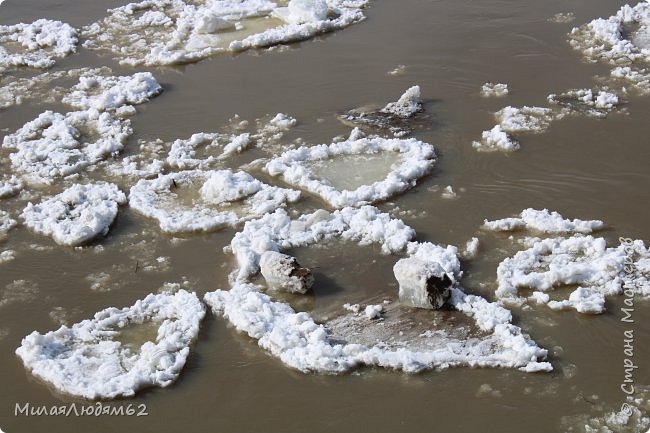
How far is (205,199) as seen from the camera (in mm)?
6480

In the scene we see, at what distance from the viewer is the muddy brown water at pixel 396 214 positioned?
446cm

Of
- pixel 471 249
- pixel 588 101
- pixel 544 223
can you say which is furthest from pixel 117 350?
pixel 588 101

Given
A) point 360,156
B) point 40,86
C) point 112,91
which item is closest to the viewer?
point 360,156

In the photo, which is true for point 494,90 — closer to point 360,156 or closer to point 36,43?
point 360,156

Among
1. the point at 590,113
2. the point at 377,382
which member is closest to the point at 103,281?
the point at 377,382

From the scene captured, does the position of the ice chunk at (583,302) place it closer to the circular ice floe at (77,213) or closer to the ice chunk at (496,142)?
the ice chunk at (496,142)

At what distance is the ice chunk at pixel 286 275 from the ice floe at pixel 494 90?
11.7 feet

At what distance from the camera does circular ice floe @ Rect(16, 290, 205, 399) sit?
4660 millimetres

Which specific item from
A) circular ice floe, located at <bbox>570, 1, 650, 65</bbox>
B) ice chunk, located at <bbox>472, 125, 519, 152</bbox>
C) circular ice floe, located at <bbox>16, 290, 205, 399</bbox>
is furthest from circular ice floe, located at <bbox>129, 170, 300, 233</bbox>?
circular ice floe, located at <bbox>570, 1, 650, 65</bbox>

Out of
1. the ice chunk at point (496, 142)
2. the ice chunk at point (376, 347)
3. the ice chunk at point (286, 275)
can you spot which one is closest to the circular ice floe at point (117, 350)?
the ice chunk at point (376, 347)

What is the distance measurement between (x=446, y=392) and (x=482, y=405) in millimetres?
231

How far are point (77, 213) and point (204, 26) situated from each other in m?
4.25

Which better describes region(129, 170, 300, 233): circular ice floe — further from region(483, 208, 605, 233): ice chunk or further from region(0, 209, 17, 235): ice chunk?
region(483, 208, 605, 233): ice chunk

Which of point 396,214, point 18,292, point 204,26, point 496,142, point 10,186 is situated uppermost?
point 204,26
